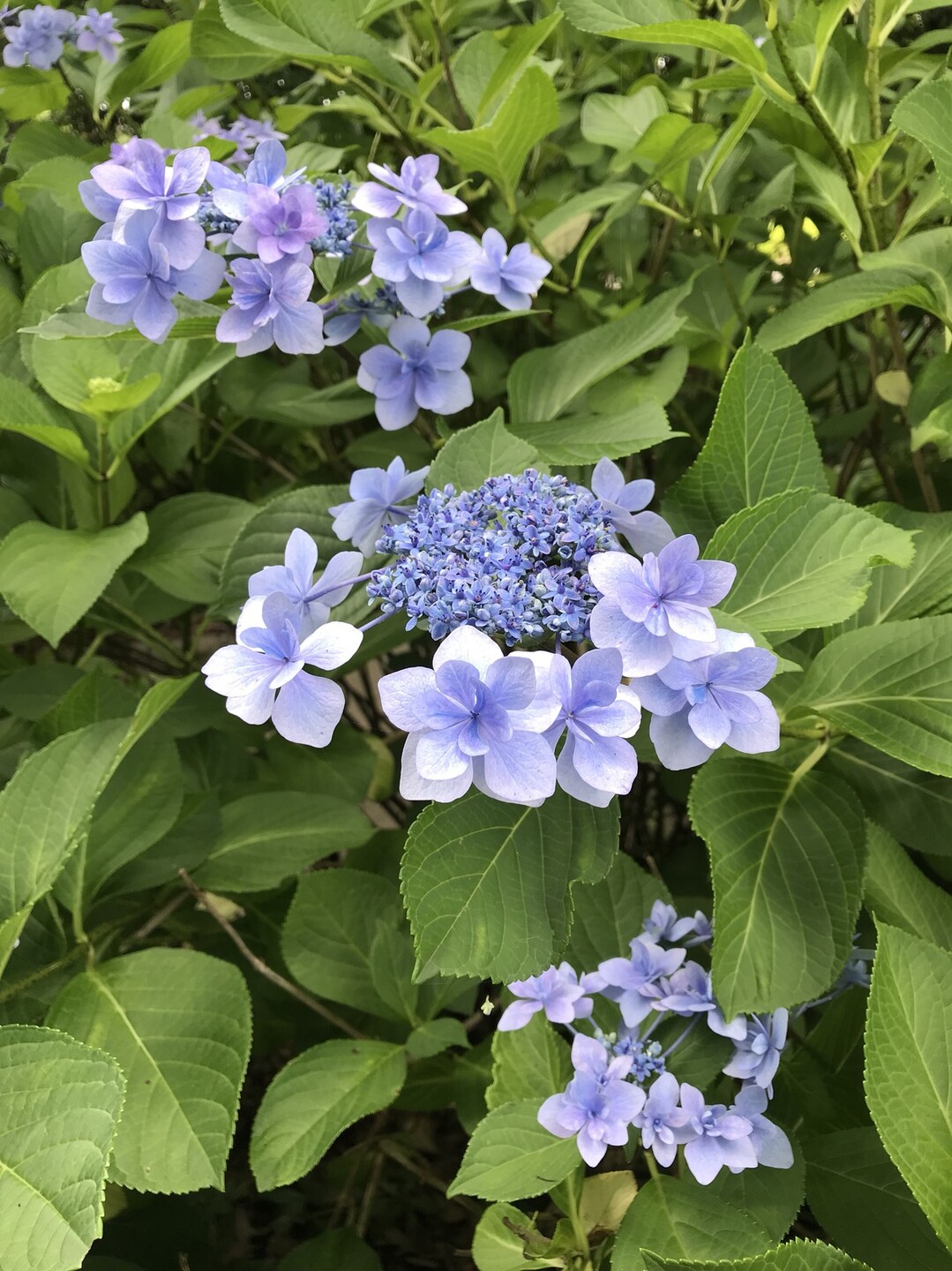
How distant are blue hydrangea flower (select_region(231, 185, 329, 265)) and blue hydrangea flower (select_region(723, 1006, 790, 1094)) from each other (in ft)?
A: 2.08

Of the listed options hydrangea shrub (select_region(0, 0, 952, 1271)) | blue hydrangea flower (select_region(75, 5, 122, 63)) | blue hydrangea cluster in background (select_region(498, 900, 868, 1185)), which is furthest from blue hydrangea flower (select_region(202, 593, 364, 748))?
blue hydrangea flower (select_region(75, 5, 122, 63))

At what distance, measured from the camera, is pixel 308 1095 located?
0.78 metres

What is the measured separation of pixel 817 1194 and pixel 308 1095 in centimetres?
41

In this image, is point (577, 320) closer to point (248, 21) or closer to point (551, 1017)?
point (248, 21)

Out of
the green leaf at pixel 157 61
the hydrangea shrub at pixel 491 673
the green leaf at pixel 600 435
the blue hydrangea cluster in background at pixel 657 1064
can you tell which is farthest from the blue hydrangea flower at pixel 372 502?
the green leaf at pixel 157 61

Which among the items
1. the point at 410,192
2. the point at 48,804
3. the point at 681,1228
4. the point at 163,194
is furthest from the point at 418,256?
the point at 681,1228

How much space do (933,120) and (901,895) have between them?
23.6 inches

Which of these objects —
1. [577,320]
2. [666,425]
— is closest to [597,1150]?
[666,425]

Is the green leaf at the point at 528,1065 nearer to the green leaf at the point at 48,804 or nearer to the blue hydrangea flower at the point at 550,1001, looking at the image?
the blue hydrangea flower at the point at 550,1001

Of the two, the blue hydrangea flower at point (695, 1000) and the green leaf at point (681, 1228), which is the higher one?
the blue hydrangea flower at point (695, 1000)

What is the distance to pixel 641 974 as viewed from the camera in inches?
26.5

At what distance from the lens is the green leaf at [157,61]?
109 centimetres

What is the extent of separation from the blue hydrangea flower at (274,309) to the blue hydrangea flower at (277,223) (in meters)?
0.01

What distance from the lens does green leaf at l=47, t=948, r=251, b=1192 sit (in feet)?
2.13
